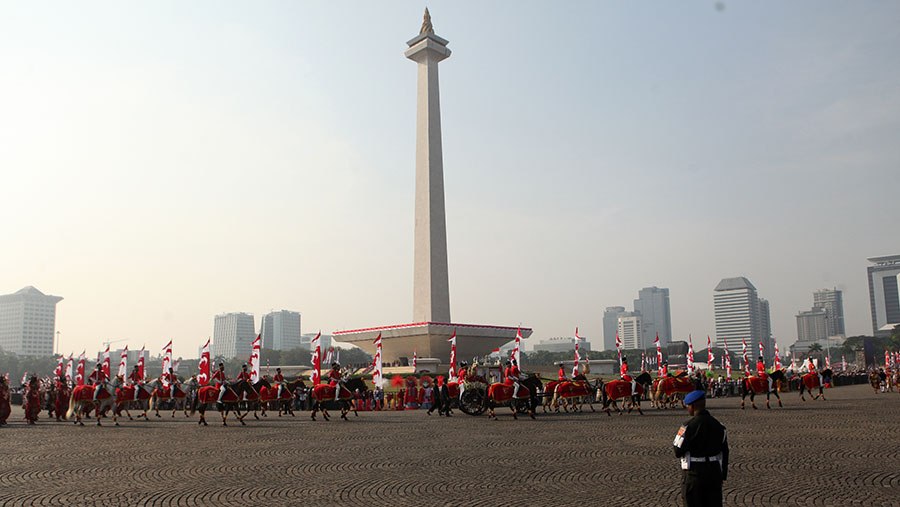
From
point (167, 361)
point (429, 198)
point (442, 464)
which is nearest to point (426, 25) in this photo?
point (429, 198)

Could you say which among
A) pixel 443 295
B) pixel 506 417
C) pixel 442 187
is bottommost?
pixel 506 417

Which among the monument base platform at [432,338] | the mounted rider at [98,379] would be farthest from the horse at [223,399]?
the monument base platform at [432,338]

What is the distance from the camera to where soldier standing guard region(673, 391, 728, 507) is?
595 cm

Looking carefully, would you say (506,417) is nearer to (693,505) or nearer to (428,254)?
(693,505)

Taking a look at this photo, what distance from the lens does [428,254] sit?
60625mm

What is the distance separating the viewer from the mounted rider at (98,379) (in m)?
21.6

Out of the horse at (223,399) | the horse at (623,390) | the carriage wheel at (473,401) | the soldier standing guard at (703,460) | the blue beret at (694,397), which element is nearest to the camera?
the soldier standing guard at (703,460)

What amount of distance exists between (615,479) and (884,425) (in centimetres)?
1103

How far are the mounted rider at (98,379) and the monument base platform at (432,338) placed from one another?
37839 millimetres

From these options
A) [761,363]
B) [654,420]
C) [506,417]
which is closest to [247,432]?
[506,417]

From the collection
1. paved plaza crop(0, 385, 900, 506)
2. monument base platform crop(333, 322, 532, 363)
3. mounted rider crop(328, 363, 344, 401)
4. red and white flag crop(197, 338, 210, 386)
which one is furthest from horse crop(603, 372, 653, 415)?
monument base platform crop(333, 322, 532, 363)

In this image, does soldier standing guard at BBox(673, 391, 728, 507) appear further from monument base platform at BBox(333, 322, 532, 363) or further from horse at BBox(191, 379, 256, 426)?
monument base platform at BBox(333, 322, 532, 363)

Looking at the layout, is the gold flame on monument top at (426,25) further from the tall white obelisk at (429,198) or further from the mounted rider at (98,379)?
the mounted rider at (98,379)

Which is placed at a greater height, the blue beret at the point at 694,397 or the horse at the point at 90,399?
the blue beret at the point at 694,397
